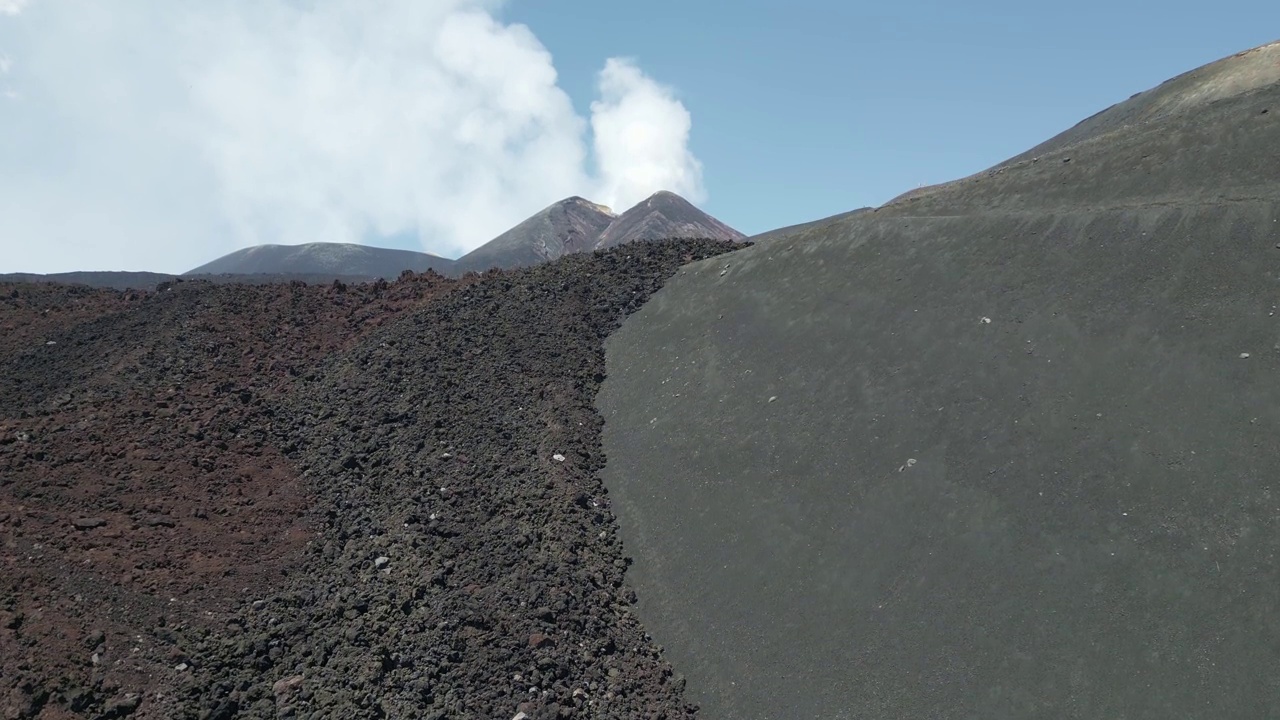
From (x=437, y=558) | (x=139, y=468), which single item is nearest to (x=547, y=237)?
(x=139, y=468)

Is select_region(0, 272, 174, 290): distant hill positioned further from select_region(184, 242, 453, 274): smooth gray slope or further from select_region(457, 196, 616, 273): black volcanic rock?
select_region(457, 196, 616, 273): black volcanic rock

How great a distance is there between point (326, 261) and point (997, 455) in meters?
53.2

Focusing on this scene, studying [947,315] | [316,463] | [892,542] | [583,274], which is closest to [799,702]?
[892,542]

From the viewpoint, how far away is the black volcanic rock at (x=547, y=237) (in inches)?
2297

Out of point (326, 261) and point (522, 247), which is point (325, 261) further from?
point (522, 247)

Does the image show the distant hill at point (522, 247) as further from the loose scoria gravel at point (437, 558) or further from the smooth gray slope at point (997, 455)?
the smooth gray slope at point (997, 455)

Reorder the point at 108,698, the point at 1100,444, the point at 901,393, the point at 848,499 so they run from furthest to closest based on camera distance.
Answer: the point at 901,393, the point at 848,499, the point at 1100,444, the point at 108,698

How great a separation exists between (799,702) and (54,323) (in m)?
20.2

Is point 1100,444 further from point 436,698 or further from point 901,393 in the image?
point 436,698

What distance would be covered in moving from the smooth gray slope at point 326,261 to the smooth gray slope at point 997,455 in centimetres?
4180

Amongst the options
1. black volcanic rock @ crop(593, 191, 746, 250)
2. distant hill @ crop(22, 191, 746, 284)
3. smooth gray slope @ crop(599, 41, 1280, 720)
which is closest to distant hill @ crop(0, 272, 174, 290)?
distant hill @ crop(22, 191, 746, 284)

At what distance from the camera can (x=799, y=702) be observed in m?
11.4

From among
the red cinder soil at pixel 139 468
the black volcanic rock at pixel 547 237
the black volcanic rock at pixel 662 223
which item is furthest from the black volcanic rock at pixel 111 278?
the black volcanic rock at pixel 662 223

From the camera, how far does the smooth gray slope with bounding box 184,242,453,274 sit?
58588 millimetres
